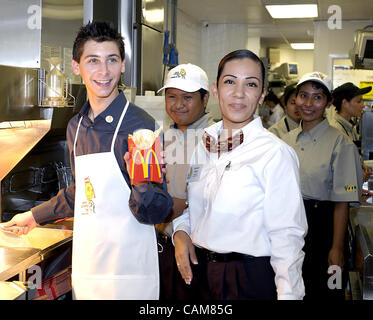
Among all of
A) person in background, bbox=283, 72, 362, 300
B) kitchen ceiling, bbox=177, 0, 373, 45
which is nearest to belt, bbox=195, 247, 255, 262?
person in background, bbox=283, 72, 362, 300

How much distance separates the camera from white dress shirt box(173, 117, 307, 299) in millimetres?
1500

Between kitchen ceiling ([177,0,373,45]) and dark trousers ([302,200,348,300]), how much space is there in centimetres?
401

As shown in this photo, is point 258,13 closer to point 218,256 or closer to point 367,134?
point 367,134

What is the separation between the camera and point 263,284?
1.61m

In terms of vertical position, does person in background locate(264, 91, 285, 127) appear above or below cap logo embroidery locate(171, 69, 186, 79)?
above

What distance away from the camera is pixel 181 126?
2.66 metres

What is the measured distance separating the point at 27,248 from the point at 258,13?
7.04 metres

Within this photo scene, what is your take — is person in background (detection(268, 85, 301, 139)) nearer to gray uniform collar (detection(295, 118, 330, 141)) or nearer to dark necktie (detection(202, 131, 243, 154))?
gray uniform collar (detection(295, 118, 330, 141))

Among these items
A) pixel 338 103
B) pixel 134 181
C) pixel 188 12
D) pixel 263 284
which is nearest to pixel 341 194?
pixel 263 284

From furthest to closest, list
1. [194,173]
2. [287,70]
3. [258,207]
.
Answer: [287,70], [194,173], [258,207]

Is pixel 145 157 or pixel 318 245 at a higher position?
pixel 145 157

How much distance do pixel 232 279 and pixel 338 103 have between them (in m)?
3.71

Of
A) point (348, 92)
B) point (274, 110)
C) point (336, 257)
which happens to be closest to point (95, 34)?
point (336, 257)
